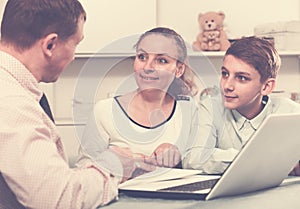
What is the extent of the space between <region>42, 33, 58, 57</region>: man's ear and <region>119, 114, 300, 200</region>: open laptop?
291 millimetres

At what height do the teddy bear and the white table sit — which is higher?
the white table

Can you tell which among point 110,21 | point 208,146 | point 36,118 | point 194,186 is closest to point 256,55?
point 208,146

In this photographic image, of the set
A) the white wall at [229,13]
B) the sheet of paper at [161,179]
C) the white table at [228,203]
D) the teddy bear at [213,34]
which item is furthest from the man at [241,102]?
the white wall at [229,13]

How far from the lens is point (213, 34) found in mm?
2904

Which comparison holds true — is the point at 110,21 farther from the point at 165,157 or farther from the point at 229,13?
Answer: the point at 165,157

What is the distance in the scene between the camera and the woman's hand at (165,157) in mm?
1244

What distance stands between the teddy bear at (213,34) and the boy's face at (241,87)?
1.14m

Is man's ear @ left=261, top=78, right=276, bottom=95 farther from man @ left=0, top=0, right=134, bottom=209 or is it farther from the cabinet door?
the cabinet door

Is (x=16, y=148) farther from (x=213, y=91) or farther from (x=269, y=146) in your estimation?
(x=213, y=91)

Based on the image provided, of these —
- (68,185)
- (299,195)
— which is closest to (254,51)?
(299,195)

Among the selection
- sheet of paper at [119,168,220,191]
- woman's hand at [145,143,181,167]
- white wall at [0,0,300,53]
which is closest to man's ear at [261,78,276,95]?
woman's hand at [145,143,181,167]

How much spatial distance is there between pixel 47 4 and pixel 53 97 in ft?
6.89

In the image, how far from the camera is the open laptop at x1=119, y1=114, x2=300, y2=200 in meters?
0.89

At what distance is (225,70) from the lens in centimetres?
178
